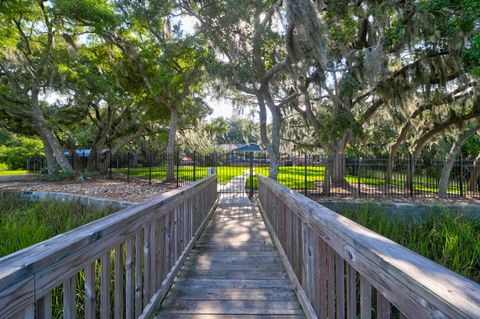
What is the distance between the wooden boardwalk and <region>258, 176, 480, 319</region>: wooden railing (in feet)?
0.99

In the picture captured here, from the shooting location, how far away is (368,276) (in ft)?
3.93

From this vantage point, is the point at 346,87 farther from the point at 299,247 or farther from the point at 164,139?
the point at 164,139

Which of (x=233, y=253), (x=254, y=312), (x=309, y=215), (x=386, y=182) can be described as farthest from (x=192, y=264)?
(x=386, y=182)

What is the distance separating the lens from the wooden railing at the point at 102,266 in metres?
0.96

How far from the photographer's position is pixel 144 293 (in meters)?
2.13

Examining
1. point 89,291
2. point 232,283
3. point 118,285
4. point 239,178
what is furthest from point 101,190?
point 239,178

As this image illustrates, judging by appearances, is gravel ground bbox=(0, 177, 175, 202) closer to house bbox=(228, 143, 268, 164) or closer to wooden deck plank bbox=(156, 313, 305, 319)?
house bbox=(228, 143, 268, 164)

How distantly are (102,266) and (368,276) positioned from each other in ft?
4.65

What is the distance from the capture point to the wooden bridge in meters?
0.93

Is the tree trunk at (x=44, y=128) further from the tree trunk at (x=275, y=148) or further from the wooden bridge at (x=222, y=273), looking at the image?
the wooden bridge at (x=222, y=273)

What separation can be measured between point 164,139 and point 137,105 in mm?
3478

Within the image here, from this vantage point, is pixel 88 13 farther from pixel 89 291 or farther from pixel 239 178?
pixel 239 178

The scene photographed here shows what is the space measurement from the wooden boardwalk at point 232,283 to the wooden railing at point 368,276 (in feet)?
0.99

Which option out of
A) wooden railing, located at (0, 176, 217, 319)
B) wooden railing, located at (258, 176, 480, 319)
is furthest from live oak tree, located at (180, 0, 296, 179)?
wooden railing, located at (258, 176, 480, 319)
